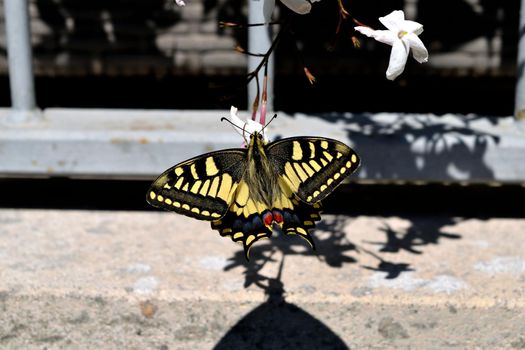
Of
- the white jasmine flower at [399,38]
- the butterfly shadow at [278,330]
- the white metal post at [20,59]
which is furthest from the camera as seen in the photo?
the white metal post at [20,59]

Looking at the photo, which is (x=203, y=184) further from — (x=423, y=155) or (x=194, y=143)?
(x=423, y=155)

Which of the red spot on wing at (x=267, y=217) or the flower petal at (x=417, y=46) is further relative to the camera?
the red spot on wing at (x=267, y=217)

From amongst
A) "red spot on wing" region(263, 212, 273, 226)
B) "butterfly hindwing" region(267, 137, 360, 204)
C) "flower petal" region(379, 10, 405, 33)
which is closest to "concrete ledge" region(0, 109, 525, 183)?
"butterfly hindwing" region(267, 137, 360, 204)

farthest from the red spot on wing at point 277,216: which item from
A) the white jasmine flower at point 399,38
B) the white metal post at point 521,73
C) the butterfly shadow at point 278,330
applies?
the white metal post at point 521,73

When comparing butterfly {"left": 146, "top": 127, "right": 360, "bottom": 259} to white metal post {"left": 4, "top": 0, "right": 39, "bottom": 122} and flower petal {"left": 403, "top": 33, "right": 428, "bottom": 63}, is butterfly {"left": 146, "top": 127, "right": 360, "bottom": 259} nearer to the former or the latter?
flower petal {"left": 403, "top": 33, "right": 428, "bottom": 63}

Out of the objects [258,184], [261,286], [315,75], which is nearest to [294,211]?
[258,184]

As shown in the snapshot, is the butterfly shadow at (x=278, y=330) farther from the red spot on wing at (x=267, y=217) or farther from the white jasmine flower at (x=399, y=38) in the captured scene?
the white jasmine flower at (x=399, y=38)
